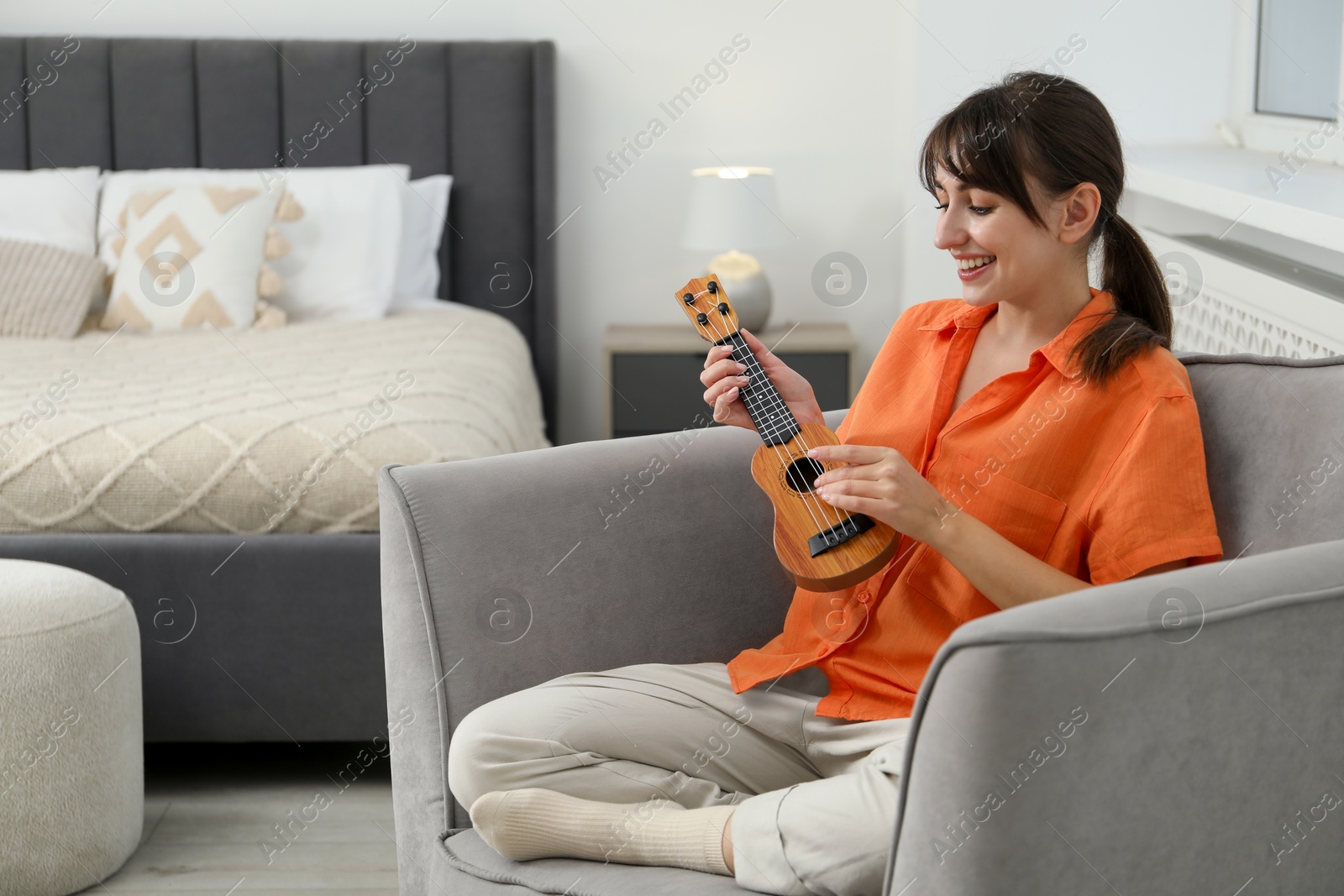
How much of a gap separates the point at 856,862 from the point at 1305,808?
35 cm

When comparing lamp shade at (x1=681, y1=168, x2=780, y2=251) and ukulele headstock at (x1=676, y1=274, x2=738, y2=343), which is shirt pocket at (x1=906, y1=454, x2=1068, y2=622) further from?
lamp shade at (x1=681, y1=168, x2=780, y2=251)

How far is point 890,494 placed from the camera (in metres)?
1.06

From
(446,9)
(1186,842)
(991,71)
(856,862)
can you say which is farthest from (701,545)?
(446,9)

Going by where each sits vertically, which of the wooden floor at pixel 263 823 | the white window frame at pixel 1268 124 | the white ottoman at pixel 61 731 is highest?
the white window frame at pixel 1268 124

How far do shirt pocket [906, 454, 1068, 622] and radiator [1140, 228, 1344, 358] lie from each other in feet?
1.10

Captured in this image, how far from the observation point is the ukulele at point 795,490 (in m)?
1.15

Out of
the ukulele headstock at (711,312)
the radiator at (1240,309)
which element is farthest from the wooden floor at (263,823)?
the radiator at (1240,309)

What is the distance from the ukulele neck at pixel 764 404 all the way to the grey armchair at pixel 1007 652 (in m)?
0.13

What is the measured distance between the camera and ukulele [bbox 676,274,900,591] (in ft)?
3.79

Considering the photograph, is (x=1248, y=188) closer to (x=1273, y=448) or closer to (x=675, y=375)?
(x=1273, y=448)

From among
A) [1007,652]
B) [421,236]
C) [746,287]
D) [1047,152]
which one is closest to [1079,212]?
[1047,152]

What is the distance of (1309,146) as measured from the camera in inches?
85.3

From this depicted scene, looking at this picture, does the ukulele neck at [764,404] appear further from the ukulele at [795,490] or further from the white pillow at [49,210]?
the white pillow at [49,210]

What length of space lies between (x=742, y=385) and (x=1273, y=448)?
53 centimetres
